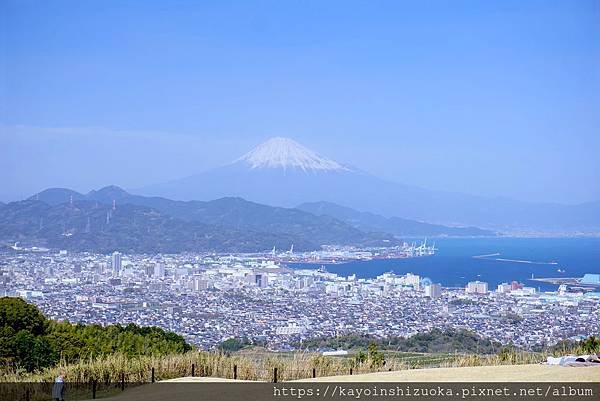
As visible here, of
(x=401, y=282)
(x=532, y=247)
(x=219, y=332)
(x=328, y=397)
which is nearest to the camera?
(x=328, y=397)

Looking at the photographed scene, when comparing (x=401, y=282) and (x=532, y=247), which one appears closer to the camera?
(x=401, y=282)

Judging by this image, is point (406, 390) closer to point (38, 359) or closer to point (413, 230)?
point (38, 359)

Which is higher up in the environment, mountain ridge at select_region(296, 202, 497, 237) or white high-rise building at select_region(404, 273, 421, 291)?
mountain ridge at select_region(296, 202, 497, 237)

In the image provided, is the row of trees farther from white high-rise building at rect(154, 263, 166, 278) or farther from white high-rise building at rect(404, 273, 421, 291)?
white high-rise building at rect(154, 263, 166, 278)

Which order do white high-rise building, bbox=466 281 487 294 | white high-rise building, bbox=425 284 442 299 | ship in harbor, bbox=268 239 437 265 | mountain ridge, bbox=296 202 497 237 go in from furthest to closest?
mountain ridge, bbox=296 202 497 237 < ship in harbor, bbox=268 239 437 265 < white high-rise building, bbox=466 281 487 294 < white high-rise building, bbox=425 284 442 299

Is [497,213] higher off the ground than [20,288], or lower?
higher

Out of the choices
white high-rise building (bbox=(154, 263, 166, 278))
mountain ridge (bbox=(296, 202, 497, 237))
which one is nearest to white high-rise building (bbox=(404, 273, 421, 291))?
white high-rise building (bbox=(154, 263, 166, 278))

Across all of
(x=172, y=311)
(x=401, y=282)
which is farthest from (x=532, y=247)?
(x=172, y=311)
